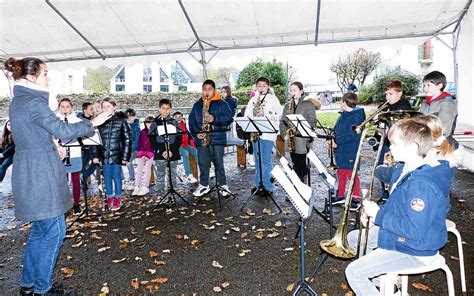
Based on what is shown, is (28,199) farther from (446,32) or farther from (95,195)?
(446,32)

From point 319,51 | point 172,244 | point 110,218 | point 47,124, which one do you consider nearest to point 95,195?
point 110,218

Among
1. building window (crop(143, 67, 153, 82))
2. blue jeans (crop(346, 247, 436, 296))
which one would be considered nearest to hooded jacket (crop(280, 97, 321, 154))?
blue jeans (crop(346, 247, 436, 296))

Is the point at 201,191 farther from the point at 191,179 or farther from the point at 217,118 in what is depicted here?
the point at 217,118

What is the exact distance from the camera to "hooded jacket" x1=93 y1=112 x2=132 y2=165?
18.6 ft

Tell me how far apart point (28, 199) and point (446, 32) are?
8.81 metres

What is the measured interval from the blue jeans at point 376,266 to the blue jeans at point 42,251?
7.91 ft

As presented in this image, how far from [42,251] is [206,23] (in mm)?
6220

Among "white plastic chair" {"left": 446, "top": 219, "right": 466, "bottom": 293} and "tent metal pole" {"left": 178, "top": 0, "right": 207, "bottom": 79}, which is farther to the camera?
"tent metal pole" {"left": 178, "top": 0, "right": 207, "bottom": 79}

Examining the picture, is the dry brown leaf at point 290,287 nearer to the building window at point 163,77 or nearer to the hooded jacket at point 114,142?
the hooded jacket at point 114,142

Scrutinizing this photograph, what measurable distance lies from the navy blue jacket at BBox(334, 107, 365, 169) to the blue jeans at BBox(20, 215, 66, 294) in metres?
3.99

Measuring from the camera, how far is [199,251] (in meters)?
4.26

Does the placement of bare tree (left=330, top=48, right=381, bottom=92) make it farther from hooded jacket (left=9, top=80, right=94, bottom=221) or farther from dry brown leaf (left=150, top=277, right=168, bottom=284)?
hooded jacket (left=9, top=80, right=94, bottom=221)

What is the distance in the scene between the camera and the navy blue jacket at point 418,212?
2125 mm

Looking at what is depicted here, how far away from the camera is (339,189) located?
577cm
